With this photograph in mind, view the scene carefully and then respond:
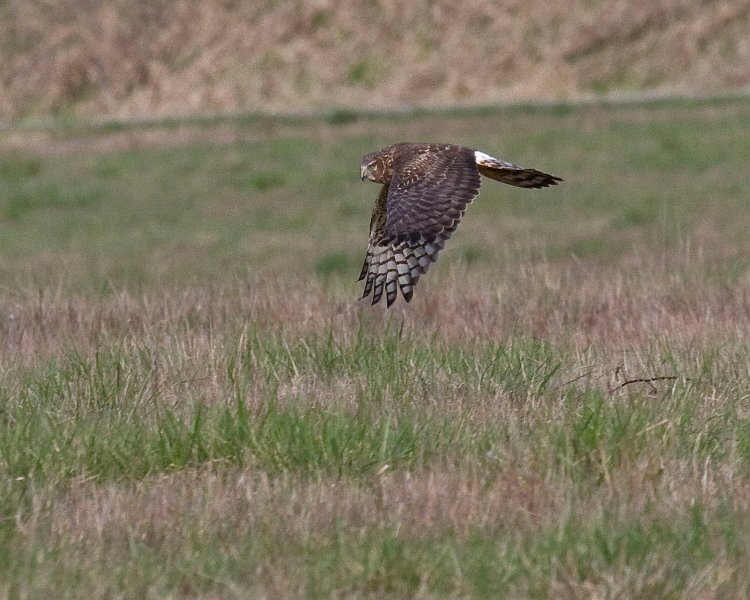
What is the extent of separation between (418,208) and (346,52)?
3000 centimetres

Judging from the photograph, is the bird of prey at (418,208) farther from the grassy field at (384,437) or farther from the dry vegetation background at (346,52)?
the dry vegetation background at (346,52)

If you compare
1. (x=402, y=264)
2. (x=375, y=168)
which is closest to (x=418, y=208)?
(x=402, y=264)

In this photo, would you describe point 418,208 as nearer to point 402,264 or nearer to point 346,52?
point 402,264

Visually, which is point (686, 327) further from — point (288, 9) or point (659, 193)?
point (288, 9)

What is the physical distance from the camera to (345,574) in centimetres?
366

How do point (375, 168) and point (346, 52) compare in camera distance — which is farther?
point (346, 52)

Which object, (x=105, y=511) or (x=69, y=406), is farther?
(x=69, y=406)

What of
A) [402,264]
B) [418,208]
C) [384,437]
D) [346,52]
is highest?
[418,208]

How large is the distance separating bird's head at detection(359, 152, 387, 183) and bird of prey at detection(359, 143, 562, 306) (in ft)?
0.36

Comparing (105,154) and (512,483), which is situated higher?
Result: (512,483)

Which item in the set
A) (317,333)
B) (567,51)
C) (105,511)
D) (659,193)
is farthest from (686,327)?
(567,51)

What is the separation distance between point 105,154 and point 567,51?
41.0 ft

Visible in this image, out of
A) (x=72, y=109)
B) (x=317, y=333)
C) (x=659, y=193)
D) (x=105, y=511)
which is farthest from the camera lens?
(x=72, y=109)

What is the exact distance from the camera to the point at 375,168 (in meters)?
7.13
